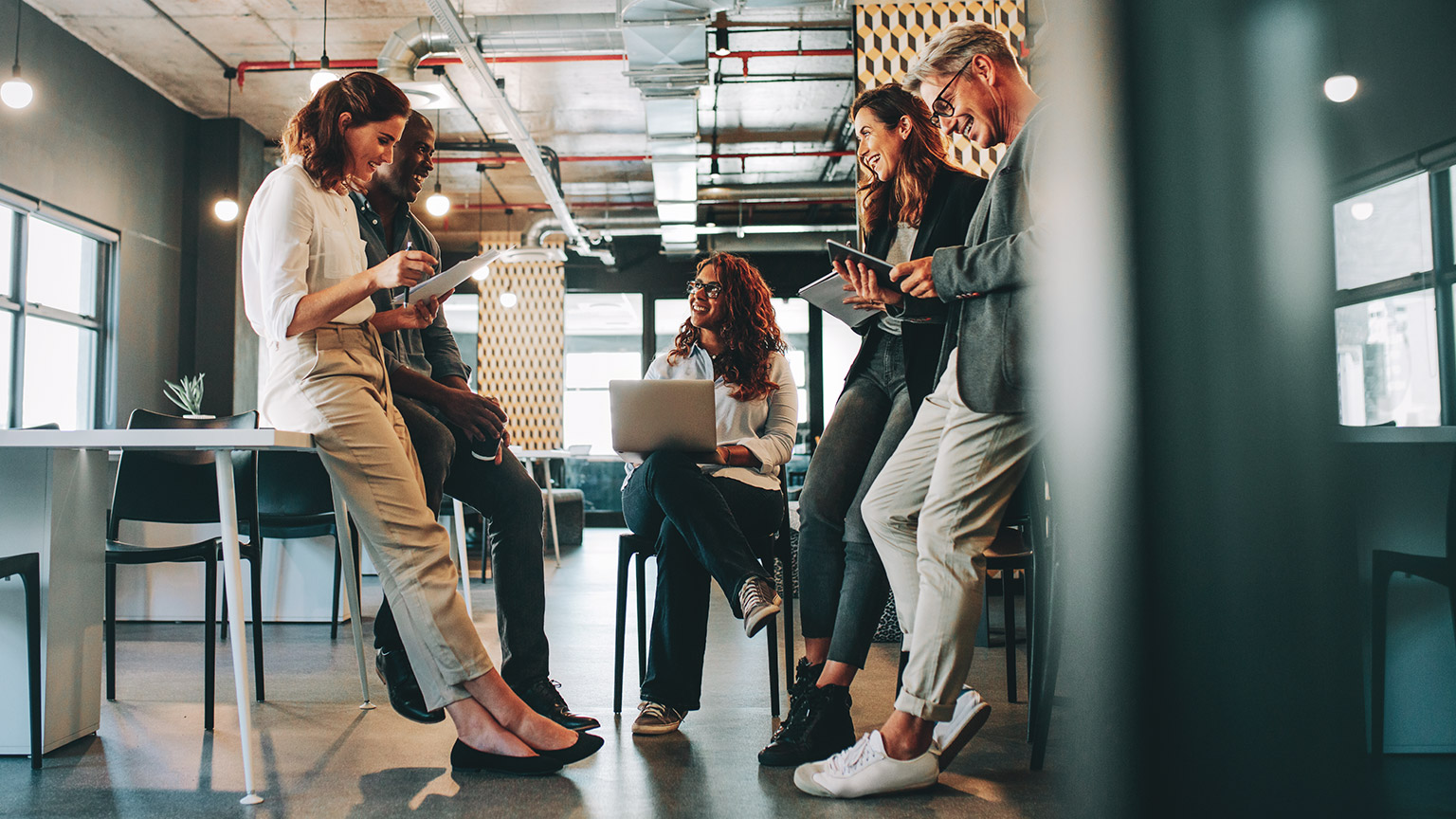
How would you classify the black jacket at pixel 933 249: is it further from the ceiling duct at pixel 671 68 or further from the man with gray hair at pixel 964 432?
the ceiling duct at pixel 671 68

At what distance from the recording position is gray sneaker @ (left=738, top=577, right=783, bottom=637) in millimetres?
Result: 1907

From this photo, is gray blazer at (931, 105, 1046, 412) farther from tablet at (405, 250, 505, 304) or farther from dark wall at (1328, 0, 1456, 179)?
dark wall at (1328, 0, 1456, 179)

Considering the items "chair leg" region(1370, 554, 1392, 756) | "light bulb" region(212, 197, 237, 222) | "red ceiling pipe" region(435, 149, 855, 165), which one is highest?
"red ceiling pipe" region(435, 149, 855, 165)

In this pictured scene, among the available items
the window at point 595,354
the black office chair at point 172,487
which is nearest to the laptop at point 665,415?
the black office chair at point 172,487

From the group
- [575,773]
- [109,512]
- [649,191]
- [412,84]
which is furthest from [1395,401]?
[649,191]

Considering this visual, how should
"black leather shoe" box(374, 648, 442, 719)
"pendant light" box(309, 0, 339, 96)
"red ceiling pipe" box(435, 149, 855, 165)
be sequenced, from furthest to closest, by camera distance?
"red ceiling pipe" box(435, 149, 855, 165) < "pendant light" box(309, 0, 339, 96) < "black leather shoe" box(374, 648, 442, 719)

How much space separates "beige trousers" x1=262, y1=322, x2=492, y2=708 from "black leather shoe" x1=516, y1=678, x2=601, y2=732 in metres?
0.27

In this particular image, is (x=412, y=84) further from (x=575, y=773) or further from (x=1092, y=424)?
(x=1092, y=424)

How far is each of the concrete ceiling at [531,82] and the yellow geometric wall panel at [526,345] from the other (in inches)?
44.7

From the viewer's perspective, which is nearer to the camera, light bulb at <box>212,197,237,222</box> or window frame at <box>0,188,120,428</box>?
window frame at <box>0,188,120,428</box>

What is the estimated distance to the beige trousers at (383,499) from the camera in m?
1.66

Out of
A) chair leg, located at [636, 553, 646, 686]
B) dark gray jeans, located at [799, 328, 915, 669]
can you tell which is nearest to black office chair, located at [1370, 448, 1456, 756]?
dark gray jeans, located at [799, 328, 915, 669]

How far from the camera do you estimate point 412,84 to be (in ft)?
18.1

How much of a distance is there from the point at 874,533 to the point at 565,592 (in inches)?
128
